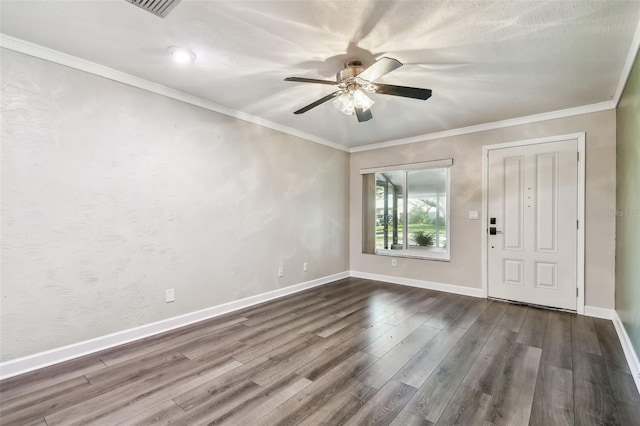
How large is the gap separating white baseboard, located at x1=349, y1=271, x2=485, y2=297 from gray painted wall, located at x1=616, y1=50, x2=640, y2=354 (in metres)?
1.47

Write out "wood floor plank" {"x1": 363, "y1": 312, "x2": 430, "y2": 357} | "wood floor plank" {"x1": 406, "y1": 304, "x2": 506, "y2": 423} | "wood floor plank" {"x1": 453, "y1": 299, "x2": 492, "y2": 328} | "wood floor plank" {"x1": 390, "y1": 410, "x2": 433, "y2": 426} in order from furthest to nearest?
"wood floor plank" {"x1": 453, "y1": 299, "x2": 492, "y2": 328}
"wood floor plank" {"x1": 363, "y1": 312, "x2": 430, "y2": 357}
"wood floor plank" {"x1": 406, "y1": 304, "x2": 506, "y2": 423}
"wood floor plank" {"x1": 390, "y1": 410, "x2": 433, "y2": 426}

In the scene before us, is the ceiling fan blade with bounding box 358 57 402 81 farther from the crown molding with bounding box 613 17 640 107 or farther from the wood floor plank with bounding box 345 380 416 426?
the wood floor plank with bounding box 345 380 416 426

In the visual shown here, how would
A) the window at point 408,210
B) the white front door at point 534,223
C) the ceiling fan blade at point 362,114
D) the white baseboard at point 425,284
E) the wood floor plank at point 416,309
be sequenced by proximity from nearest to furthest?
the ceiling fan blade at point 362,114 → the wood floor plank at point 416,309 → the white front door at point 534,223 → the white baseboard at point 425,284 → the window at point 408,210

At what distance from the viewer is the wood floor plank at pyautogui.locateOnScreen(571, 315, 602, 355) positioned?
2.51 meters

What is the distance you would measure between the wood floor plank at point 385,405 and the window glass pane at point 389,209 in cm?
329

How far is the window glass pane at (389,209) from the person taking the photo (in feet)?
16.5

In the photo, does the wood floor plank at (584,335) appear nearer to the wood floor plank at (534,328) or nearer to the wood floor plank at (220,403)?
the wood floor plank at (534,328)

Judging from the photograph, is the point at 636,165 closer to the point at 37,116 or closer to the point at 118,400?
the point at 118,400

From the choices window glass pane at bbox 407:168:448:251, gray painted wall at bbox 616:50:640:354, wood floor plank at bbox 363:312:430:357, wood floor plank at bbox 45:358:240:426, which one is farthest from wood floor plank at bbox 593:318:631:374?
wood floor plank at bbox 45:358:240:426

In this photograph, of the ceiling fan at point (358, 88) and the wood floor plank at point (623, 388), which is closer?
the wood floor plank at point (623, 388)

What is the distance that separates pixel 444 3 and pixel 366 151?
352 centimetres

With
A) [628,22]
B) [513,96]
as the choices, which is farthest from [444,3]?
[513,96]

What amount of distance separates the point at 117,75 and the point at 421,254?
4614 mm

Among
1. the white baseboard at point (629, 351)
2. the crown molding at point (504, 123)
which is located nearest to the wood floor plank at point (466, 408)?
the white baseboard at point (629, 351)
